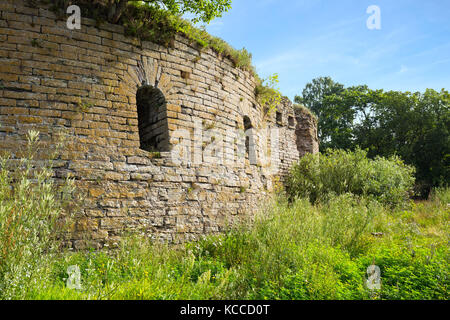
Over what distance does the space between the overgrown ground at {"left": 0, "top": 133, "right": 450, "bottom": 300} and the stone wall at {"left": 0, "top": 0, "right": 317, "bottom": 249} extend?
40 cm

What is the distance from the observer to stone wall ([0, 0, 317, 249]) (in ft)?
14.8

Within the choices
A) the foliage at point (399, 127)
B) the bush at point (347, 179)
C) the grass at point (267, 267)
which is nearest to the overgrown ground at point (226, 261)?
the grass at point (267, 267)

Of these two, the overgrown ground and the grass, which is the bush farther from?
the grass

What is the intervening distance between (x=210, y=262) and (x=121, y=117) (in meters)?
2.74

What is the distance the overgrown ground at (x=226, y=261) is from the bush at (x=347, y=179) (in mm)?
3228

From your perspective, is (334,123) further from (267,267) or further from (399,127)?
(267,267)

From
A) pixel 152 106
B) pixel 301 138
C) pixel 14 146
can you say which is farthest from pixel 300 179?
pixel 14 146

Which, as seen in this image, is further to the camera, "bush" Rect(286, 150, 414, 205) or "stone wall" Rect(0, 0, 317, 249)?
"bush" Rect(286, 150, 414, 205)

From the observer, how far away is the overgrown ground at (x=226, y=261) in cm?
278

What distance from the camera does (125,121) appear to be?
5156mm

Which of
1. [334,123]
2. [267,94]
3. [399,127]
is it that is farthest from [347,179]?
[334,123]

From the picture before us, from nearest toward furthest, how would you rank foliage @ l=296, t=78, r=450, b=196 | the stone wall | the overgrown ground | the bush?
the overgrown ground, the stone wall, the bush, foliage @ l=296, t=78, r=450, b=196

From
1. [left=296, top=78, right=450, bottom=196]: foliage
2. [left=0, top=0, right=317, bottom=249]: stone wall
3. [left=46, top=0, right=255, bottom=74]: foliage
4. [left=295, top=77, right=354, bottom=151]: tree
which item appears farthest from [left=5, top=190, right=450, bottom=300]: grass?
[left=295, top=77, right=354, bottom=151]: tree
